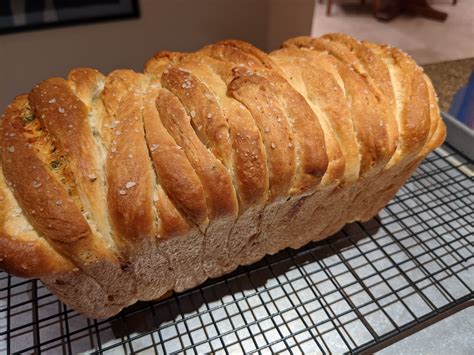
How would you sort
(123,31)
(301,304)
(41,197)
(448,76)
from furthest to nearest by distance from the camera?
(448,76) → (123,31) → (301,304) → (41,197)

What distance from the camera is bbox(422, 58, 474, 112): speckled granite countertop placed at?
2035 millimetres

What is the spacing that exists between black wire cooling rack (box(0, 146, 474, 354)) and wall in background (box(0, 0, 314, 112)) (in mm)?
958

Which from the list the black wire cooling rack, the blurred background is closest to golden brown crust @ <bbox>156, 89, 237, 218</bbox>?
the black wire cooling rack

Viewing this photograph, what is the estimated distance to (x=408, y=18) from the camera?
3.49m

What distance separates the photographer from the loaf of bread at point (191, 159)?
33.5 inches

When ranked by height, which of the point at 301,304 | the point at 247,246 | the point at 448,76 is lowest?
the point at 301,304

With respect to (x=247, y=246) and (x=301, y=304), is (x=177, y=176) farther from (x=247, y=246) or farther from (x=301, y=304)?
(x=301, y=304)

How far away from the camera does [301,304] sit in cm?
117

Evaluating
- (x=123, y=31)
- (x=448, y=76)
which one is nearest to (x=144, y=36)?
(x=123, y=31)

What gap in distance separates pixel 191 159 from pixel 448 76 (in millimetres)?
1949

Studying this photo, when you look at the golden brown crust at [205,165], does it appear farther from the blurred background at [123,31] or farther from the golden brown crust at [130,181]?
the blurred background at [123,31]

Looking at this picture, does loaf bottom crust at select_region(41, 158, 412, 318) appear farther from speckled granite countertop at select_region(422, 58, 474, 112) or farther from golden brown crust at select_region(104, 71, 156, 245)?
speckled granite countertop at select_region(422, 58, 474, 112)

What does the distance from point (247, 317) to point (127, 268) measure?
17.7 inches

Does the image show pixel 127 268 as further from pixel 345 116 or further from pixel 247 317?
pixel 345 116
